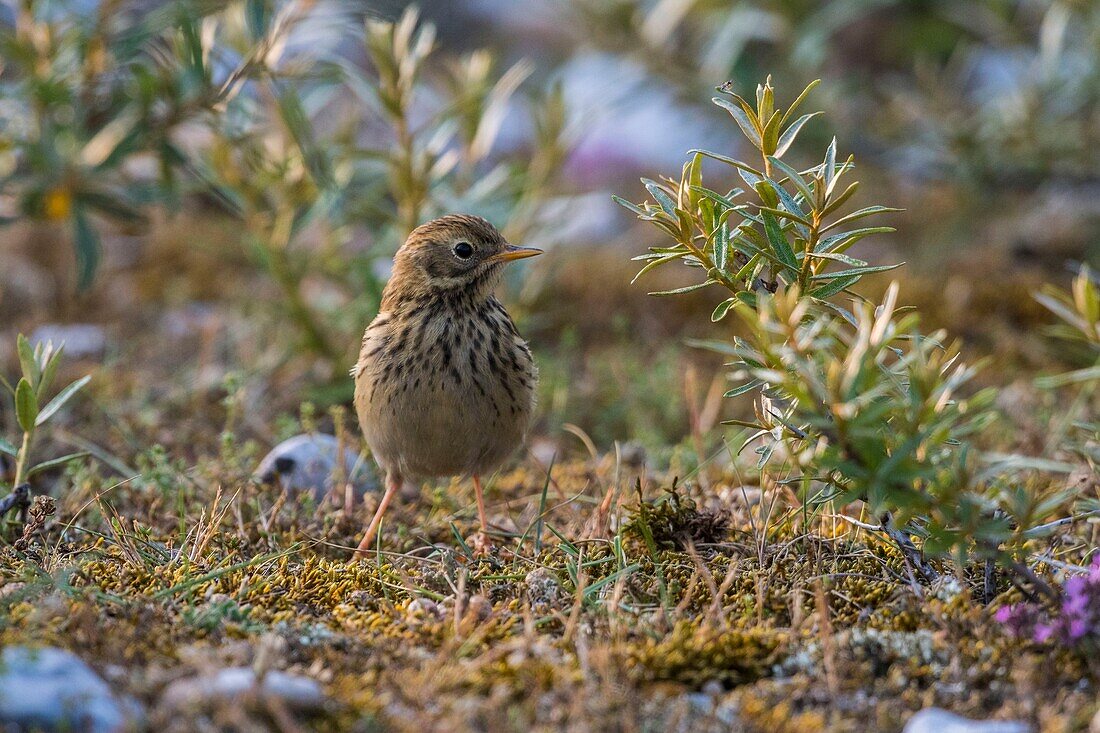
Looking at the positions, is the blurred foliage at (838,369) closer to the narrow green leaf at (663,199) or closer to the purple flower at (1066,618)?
the narrow green leaf at (663,199)

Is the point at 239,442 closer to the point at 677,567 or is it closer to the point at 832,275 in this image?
the point at 677,567

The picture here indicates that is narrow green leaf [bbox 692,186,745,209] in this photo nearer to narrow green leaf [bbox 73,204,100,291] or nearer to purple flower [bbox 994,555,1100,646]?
purple flower [bbox 994,555,1100,646]

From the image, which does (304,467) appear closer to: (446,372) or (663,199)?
(446,372)

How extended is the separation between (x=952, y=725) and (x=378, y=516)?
2.11m

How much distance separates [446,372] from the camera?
3949mm

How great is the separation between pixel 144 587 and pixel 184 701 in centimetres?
86

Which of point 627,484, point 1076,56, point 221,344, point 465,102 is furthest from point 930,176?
point 221,344

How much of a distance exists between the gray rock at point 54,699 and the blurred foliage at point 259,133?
2835 millimetres

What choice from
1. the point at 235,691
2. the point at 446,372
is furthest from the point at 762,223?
the point at 235,691

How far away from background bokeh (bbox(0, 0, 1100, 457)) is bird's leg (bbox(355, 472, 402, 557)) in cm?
76

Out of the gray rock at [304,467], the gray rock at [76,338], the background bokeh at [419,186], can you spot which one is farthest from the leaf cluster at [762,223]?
the gray rock at [76,338]

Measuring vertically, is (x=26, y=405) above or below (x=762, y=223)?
below

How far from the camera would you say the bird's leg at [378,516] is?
3.65 m

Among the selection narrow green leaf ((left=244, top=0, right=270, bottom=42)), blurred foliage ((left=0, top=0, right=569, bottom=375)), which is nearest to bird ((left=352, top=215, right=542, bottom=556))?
blurred foliage ((left=0, top=0, right=569, bottom=375))
